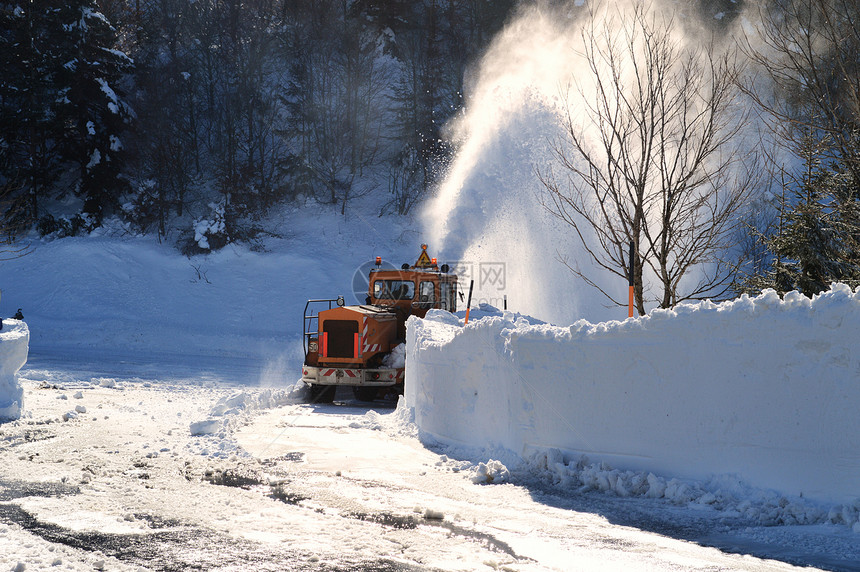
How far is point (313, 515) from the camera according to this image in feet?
19.7

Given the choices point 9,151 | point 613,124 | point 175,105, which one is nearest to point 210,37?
point 175,105

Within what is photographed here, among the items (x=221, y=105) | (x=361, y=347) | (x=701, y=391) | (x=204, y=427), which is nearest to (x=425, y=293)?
(x=361, y=347)

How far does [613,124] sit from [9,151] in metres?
35.6

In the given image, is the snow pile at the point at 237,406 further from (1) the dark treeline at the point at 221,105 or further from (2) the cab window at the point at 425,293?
(1) the dark treeline at the point at 221,105

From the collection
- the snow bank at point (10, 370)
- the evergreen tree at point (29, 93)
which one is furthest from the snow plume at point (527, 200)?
the evergreen tree at point (29, 93)

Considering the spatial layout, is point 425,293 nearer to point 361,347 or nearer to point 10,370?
point 361,347

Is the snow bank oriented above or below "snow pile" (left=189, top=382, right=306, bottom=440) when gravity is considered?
above

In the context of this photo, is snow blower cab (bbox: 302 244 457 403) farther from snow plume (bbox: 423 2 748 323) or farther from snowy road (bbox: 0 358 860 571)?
snowy road (bbox: 0 358 860 571)

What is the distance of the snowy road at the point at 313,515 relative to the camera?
481 centimetres

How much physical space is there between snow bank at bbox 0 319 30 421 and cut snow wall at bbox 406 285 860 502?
712 cm

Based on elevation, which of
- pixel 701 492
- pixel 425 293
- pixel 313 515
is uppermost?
pixel 425 293

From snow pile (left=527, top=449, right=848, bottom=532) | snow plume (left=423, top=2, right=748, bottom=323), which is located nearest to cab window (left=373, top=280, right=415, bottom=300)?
snow plume (left=423, top=2, right=748, bottom=323)

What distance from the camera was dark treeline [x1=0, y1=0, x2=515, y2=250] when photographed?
35781mm

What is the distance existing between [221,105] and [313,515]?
41.8 m
